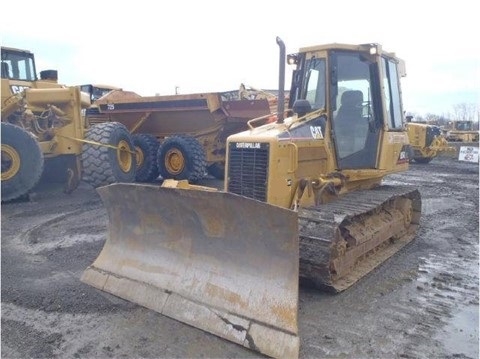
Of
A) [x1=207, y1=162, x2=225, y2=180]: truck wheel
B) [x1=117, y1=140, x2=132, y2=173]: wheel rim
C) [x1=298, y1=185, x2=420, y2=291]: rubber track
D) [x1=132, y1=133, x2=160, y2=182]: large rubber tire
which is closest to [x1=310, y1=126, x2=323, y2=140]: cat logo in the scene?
[x1=298, y1=185, x2=420, y2=291]: rubber track

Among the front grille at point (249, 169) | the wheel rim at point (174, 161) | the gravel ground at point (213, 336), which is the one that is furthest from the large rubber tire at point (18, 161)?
the front grille at point (249, 169)

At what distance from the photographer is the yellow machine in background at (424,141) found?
58.8 ft

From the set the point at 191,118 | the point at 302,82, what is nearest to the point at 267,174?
the point at 302,82

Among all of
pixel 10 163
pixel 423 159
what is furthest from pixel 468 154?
pixel 10 163

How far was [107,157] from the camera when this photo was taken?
8.55 metres

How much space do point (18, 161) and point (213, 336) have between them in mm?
6032

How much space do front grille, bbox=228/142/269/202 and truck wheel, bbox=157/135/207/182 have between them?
16.2ft

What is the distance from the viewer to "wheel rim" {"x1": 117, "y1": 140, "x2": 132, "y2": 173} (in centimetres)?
921

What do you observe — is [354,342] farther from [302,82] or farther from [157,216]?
[302,82]

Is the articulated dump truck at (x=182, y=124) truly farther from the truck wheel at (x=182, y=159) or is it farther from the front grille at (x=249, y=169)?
the front grille at (x=249, y=169)

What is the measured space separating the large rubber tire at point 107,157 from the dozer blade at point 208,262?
398 centimetres

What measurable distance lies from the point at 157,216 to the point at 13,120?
20.8 ft

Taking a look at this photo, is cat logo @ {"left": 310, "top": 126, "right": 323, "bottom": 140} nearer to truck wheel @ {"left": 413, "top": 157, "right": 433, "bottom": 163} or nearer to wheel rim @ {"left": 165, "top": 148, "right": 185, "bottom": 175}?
wheel rim @ {"left": 165, "top": 148, "right": 185, "bottom": 175}

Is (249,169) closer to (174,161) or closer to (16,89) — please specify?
(174,161)
